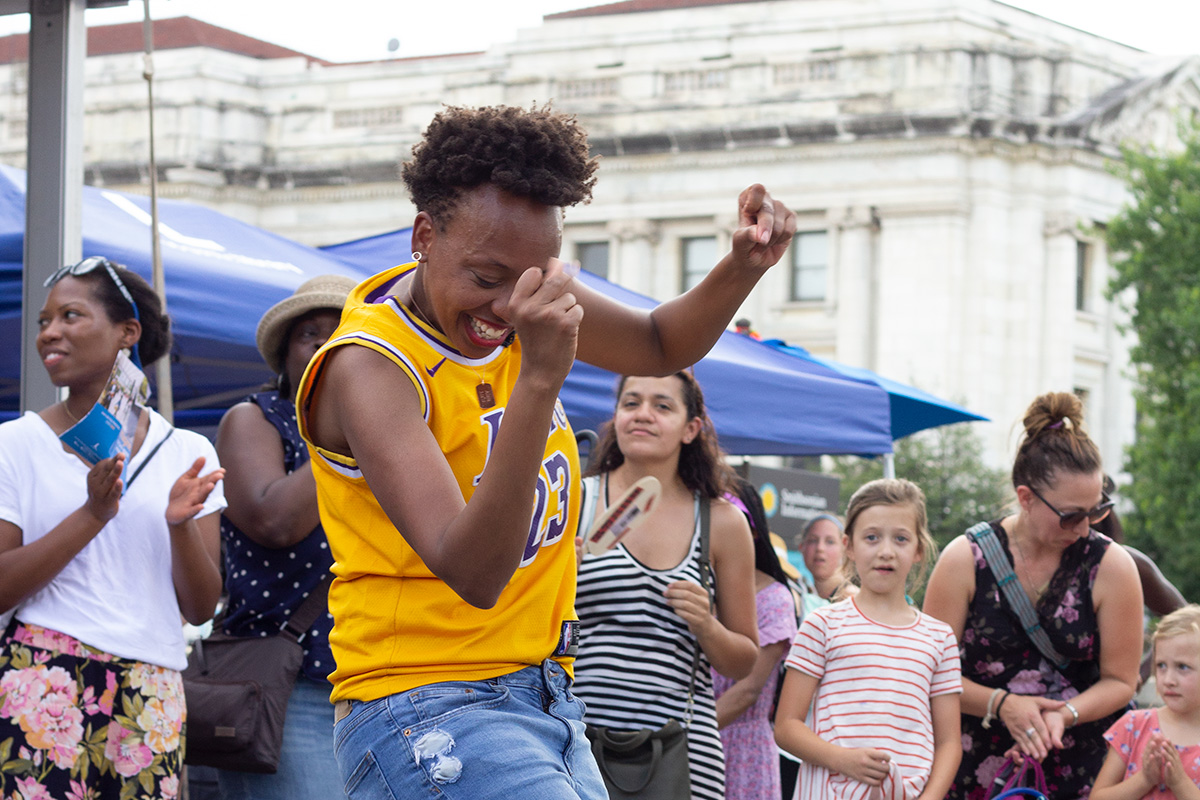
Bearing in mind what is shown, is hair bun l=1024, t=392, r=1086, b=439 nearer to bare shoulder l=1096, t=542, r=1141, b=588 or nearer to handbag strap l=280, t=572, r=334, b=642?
bare shoulder l=1096, t=542, r=1141, b=588

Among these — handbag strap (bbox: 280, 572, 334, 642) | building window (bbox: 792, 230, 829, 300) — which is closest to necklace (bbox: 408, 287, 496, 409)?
handbag strap (bbox: 280, 572, 334, 642)

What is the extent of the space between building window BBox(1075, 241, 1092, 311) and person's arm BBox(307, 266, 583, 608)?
43.9 metres

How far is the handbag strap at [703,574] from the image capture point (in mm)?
4641

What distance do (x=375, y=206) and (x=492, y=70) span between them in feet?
16.7

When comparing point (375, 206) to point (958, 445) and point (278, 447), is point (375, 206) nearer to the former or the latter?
point (958, 445)

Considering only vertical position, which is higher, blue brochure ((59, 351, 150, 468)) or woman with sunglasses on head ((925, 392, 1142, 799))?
blue brochure ((59, 351, 150, 468))

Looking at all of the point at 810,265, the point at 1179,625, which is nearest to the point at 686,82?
the point at 810,265

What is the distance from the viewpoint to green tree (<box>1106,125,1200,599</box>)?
32.0 metres

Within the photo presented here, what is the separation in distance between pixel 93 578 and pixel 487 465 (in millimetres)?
1921

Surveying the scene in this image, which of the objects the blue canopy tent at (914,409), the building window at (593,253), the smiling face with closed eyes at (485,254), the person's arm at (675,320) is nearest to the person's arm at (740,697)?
the person's arm at (675,320)

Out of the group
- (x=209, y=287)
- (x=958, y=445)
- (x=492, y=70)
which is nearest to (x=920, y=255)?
(x=958, y=445)

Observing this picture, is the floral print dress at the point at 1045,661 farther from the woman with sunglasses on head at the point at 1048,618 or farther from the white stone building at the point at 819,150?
the white stone building at the point at 819,150

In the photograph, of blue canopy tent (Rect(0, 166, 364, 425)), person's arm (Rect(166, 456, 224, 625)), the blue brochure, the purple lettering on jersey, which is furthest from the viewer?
blue canopy tent (Rect(0, 166, 364, 425))

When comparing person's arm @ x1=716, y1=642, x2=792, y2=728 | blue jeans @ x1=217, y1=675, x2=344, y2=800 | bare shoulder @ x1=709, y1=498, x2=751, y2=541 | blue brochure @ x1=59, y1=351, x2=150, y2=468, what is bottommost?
person's arm @ x1=716, y1=642, x2=792, y2=728
